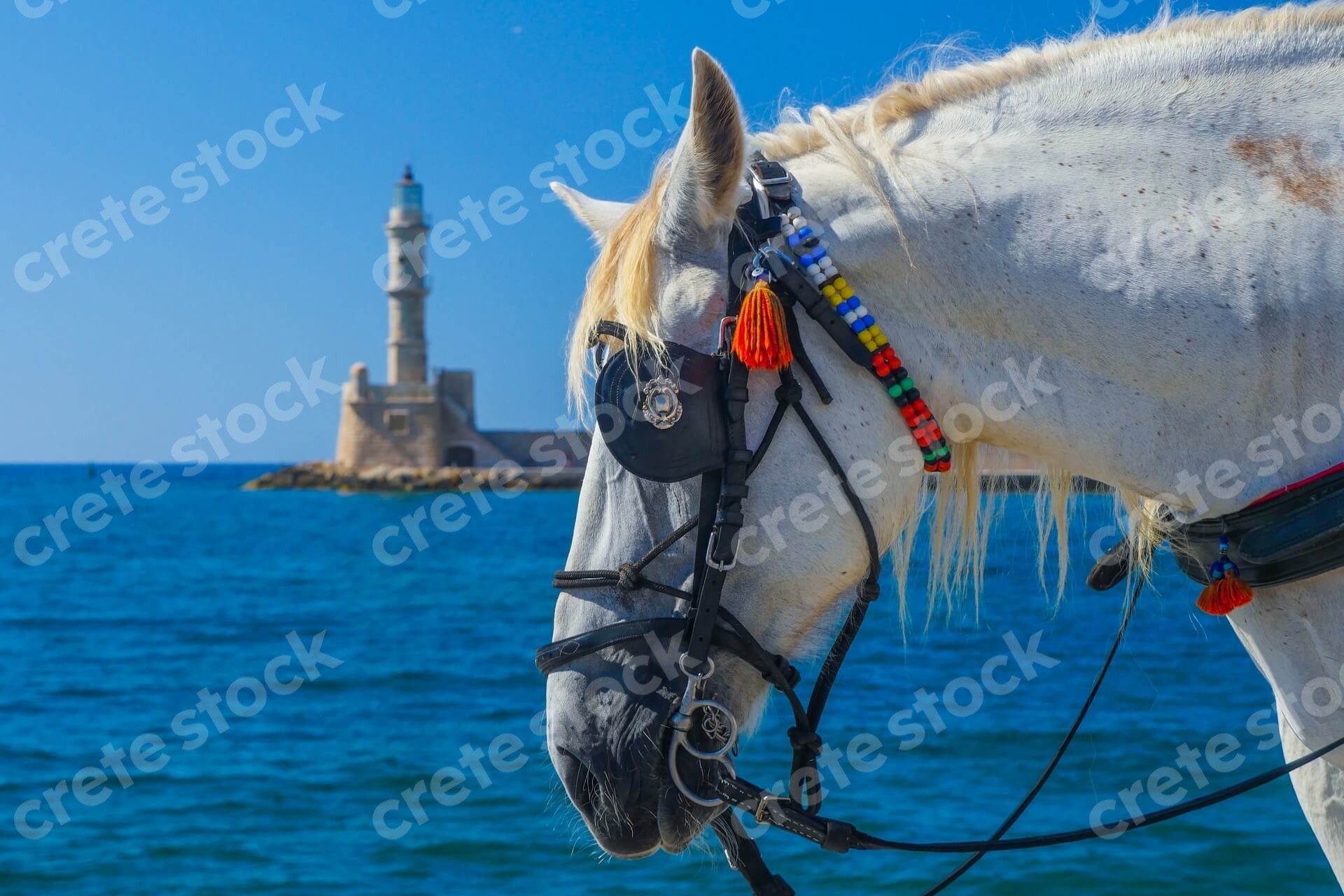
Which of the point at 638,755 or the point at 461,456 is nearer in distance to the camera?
the point at 638,755

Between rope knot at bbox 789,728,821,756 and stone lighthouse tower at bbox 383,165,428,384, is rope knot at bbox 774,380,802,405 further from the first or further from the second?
stone lighthouse tower at bbox 383,165,428,384

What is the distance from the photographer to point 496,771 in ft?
26.4

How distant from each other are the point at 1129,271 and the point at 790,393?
0.43 meters

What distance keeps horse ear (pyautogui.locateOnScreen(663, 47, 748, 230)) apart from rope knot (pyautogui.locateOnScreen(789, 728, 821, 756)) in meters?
0.69

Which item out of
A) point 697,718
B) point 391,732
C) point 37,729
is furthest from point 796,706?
point 37,729

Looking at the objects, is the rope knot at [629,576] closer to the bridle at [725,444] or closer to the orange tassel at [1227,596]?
the bridle at [725,444]

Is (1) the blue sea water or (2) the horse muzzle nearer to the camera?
(2) the horse muzzle

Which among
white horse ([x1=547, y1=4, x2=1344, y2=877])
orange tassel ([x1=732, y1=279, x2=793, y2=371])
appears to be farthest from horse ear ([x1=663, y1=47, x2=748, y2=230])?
orange tassel ([x1=732, y1=279, x2=793, y2=371])

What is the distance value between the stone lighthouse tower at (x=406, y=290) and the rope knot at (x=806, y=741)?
53479 mm

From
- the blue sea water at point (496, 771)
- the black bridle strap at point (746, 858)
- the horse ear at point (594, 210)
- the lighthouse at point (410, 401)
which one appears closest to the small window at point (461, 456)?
the lighthouse at point (410, 401)

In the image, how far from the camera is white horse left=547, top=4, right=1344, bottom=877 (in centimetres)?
130

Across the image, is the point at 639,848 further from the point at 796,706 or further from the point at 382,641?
the point at 382,641

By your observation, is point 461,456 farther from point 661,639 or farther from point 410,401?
point 661,639

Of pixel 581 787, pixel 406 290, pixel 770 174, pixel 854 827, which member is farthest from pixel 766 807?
pixel 406 290
